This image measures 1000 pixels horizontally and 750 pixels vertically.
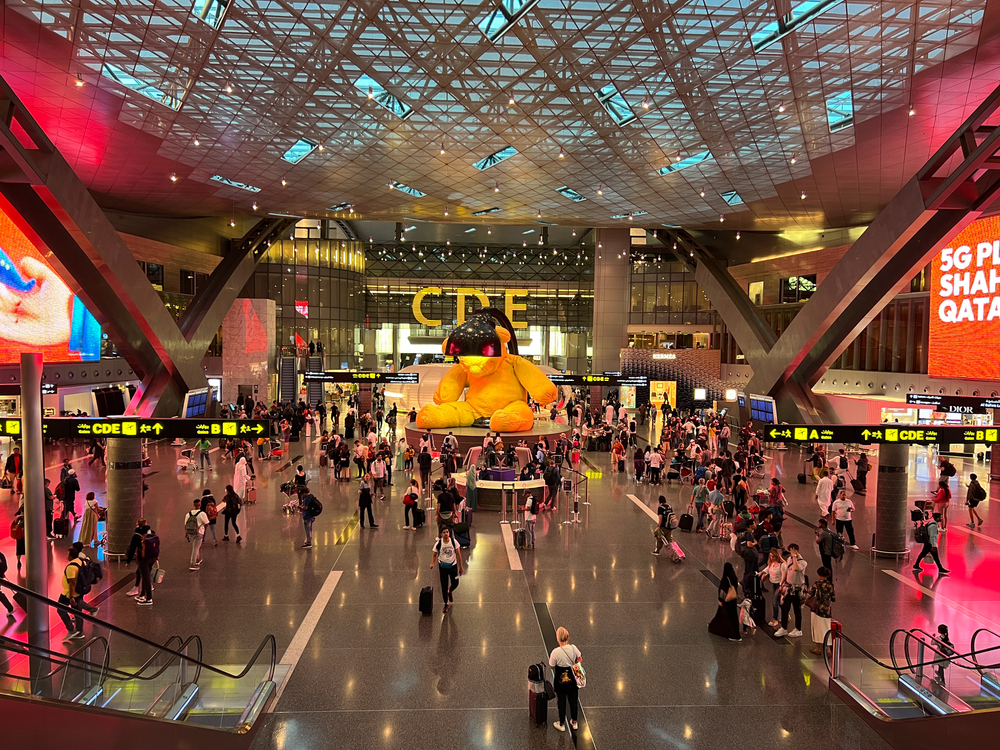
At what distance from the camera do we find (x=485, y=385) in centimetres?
2578

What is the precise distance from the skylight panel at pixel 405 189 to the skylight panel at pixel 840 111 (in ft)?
47.8

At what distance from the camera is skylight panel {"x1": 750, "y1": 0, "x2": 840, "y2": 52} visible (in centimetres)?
1294

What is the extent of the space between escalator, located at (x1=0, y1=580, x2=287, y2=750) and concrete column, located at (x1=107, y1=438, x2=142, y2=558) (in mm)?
5730

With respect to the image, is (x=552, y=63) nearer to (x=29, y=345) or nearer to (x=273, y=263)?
(x=29, y=345)

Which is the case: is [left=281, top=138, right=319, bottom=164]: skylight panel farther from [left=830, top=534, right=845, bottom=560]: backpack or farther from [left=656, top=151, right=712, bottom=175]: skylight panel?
[left=830, top=534, right=845, bottom=560]: backpack

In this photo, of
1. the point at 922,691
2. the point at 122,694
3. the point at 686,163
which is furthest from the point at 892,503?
the point at 686,163

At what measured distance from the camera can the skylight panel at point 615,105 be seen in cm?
1780

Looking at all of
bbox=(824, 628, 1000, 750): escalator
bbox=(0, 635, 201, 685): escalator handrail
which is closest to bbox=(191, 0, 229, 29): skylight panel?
bbox=(0, 635, 201, 685): escalator handrail

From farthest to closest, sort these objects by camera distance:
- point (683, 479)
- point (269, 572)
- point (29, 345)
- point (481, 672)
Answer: point (29, 345), point (683, 479), point (269, 572), point (481, 672)

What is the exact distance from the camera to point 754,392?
25.2 meters

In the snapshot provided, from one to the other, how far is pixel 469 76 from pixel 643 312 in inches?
1323

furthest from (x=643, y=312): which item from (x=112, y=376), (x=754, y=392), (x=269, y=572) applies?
(x=269, y=572)

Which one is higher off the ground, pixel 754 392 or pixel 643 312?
pixel 643 312

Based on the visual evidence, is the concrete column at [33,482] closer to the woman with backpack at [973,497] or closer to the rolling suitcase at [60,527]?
the rolling suitcase at [60,527]
